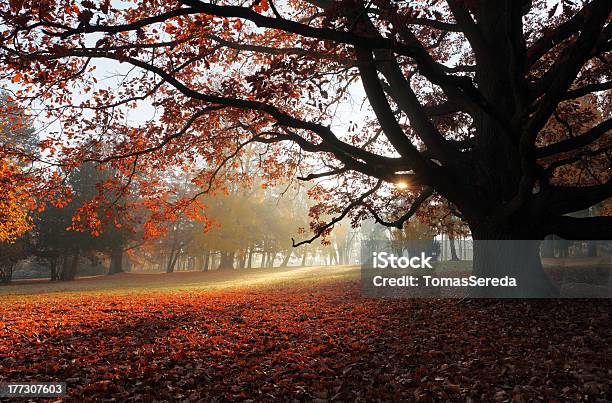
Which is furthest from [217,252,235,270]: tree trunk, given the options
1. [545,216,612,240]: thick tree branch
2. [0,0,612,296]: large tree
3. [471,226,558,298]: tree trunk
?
[545,216,612,240]: thick tree branch

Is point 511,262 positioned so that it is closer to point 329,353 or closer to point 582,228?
point 582,228

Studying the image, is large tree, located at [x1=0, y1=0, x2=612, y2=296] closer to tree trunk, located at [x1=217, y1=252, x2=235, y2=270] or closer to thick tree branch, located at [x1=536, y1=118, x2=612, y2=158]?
thick tree branch, located at [x1=536, y1=118, x2=612, y2=158]

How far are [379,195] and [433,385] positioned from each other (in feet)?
31.2

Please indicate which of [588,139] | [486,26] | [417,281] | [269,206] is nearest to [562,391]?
[588,139]

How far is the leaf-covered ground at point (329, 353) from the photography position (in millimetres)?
4137

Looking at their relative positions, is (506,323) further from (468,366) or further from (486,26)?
(486,26)

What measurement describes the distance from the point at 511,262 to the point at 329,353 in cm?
499

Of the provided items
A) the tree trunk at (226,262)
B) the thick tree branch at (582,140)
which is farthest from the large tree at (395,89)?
the tree trunk at (226,262)

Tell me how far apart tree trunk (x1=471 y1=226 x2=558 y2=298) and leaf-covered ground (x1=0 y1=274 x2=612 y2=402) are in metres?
0.38

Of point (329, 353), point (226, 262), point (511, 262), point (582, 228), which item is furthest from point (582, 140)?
point (226, 262)

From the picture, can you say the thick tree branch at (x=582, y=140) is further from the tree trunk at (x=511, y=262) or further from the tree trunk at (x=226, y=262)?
the tree trunk at (x=226, y=262)

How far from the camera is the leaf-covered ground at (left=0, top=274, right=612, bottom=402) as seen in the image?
4.14m

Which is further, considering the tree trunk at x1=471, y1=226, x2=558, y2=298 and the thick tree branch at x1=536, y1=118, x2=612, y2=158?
the tree trunk at x1=471, y1=226, x2=558, y2=298

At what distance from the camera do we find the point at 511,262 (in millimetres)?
8016
